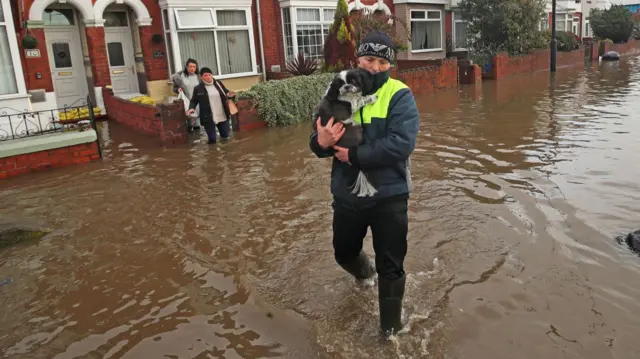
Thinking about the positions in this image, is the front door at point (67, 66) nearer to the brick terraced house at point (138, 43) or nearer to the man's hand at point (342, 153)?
the brick terraced house at point (138, 43)

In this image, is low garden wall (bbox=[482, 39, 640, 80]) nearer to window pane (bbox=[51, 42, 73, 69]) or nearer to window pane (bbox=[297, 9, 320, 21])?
window pane (bbox=[297, 9, 320, 21])

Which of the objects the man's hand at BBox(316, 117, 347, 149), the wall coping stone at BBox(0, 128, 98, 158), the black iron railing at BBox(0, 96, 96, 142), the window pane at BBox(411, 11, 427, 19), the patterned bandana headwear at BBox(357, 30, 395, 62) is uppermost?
the window pane at BBox(411, 11, 427, 19)

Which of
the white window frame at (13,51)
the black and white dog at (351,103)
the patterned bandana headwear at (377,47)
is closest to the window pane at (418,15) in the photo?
the white window frame at (13,51)

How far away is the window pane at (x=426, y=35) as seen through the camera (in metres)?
23.6

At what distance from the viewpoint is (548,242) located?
5000mm

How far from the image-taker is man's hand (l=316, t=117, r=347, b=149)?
10.6ft

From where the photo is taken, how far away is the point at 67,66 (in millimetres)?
14234

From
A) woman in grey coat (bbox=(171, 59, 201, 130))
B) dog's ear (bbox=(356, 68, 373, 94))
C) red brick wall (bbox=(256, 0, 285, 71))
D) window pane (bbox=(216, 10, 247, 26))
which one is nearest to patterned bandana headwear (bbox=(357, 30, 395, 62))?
dog's ear (bbox=(356, 68, 373, 94))

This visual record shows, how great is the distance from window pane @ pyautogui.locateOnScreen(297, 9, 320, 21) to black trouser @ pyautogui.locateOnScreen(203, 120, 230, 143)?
869cm

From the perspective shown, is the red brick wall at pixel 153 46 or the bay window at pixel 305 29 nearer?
the red brick wall at pixel 153 46

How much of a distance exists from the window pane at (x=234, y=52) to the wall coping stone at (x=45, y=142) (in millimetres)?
→ 7472

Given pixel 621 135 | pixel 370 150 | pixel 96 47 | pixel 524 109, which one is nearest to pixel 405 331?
pixel 370 150

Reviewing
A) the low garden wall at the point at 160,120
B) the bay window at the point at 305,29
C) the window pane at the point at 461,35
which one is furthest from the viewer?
the window pane at the point at 461,35

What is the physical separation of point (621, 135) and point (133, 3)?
1218cm
